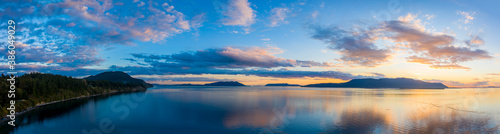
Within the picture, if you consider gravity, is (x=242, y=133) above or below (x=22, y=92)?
below

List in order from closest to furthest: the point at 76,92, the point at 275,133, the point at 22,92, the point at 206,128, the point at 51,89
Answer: the point at 275,133 < the point at 206,128 < the point at 22,92 < the point at 51,89 < the point at 76,92

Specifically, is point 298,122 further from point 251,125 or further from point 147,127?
point 147,127

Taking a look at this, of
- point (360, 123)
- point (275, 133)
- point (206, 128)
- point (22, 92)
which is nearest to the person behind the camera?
point (275, 133)

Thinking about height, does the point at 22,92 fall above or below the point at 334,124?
above

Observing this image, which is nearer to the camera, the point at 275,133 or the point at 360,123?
the point at 275,133

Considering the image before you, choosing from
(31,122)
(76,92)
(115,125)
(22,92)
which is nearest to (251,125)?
(115,125)

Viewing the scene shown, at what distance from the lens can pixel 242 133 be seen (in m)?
31.0

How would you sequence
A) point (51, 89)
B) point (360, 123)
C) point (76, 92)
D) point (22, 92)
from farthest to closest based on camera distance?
point (76, 92), point (51, 89), point (22, 92), point (360, 123)

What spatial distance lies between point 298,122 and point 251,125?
7.95 meters

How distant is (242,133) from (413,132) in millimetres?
21960

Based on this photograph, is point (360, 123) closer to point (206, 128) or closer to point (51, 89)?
point (206, 128)

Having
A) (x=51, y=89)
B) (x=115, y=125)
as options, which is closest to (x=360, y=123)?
(x=115, y=125)

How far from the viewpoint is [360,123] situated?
37562 mm

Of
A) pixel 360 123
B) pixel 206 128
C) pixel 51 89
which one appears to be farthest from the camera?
pixel 51 89
